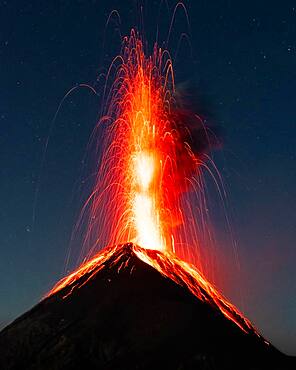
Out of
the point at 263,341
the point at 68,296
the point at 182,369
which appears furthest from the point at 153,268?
the point at 182,369

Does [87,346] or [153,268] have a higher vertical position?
[153,268]

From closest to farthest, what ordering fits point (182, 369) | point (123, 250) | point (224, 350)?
1. point (182, 369)
2. point (224, 350)
3. point (123, 250)

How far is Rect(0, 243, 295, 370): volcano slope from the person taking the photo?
142ft

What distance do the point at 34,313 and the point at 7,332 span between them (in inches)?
113

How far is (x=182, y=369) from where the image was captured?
40.2 m

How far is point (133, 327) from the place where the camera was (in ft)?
155

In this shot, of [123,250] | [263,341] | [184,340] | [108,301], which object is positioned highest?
[123,250]

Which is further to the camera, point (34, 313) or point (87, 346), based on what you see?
point (34, 313)

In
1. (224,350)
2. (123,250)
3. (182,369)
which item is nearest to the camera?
(182,369)

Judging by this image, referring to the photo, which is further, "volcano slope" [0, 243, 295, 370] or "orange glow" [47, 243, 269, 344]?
"orange glow" [47, 243, 269, 344]

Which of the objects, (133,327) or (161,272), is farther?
(161,272)

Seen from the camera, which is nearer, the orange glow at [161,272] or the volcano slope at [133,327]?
the volcano slope at [133,327]

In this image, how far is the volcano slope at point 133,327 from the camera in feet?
142

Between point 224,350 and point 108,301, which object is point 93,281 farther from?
point 224,350
